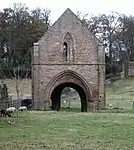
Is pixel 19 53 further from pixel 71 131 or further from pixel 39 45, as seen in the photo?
pixel 71 131

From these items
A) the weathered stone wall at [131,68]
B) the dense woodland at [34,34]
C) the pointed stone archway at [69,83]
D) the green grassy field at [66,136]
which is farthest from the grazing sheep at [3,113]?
A: the weathered stone wall at [131,68]

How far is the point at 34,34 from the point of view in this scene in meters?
87.9

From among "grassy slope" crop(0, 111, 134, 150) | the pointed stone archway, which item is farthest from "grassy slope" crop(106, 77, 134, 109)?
"grassy slope" crop(0, 111, 134, 150)

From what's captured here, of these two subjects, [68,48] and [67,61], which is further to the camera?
[68,48]

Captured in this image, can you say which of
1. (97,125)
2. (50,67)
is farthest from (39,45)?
(97,125)

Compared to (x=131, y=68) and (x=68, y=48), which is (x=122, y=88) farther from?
(x=68, y=48)

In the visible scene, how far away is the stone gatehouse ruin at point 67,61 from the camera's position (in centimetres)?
4534

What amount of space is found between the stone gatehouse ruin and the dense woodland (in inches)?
1136

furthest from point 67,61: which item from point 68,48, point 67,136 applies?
point 67,136

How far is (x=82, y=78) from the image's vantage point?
45.7 metres

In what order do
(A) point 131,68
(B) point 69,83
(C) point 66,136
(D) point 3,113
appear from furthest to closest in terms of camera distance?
(A) point 131,68 → (B) point 69,83 → (D) point 3,113 → (C) point 66,136

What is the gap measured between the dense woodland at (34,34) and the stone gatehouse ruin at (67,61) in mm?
28864

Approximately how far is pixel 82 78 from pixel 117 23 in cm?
5932

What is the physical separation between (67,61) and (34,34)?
43412mm
